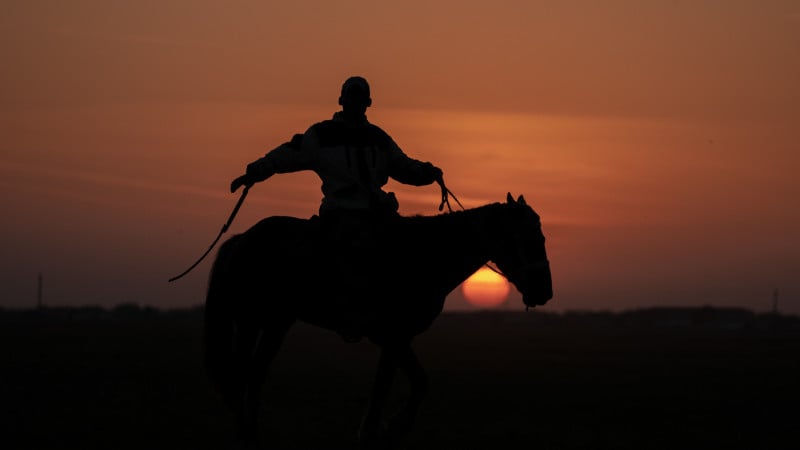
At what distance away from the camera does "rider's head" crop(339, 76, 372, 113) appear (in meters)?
13.8

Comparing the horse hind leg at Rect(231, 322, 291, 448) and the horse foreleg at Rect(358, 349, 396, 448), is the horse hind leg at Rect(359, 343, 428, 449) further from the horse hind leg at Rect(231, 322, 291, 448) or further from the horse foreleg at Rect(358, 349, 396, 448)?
the horse hind leg at Rect(231, 322, 291, 448)

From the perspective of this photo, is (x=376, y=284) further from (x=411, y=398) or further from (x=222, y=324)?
(x=222, y=324)

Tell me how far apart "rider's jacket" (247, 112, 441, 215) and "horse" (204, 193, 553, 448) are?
1.19 feet

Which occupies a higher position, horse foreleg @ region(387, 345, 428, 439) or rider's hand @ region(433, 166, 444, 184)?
rider's hand @ region(433, 166, 444, 184)

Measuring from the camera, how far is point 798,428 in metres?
19.6

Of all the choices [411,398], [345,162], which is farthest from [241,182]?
[411,398]

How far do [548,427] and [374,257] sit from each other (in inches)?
245

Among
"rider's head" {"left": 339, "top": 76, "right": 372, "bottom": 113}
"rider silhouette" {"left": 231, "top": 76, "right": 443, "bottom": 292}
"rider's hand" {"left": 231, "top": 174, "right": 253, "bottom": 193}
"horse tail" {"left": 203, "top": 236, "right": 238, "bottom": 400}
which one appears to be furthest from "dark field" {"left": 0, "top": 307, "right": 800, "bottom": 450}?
"rider's head" {"left": 339, "top": 76, "right": 372, "bottom": 113}

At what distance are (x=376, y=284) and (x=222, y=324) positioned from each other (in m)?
1.85

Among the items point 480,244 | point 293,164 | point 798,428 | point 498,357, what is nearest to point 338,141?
point 293,164

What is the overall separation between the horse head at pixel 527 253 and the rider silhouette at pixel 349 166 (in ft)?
3.64

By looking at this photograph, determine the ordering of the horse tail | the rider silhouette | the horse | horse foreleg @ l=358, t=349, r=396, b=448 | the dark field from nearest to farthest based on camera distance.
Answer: horse foreleg @ l=358, t=349, r=396, b=448
the horse
the rider silhouette
the horse tail
the dark field

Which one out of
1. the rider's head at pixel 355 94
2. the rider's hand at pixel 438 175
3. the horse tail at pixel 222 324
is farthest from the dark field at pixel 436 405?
the rider's head at pixel 355 94

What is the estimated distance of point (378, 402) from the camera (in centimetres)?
1320
